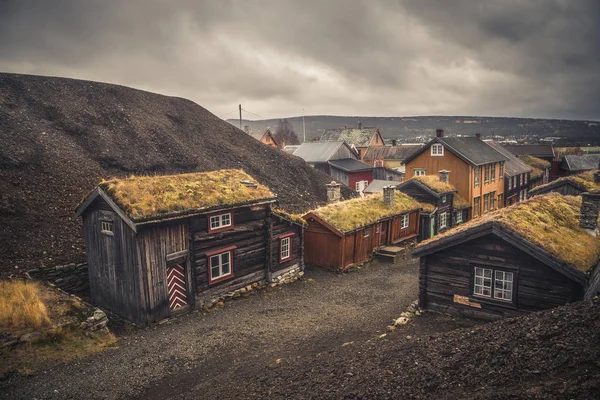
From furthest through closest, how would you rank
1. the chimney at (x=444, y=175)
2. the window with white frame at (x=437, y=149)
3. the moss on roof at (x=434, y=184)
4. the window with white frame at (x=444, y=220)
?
the window with white frame at (x=437, y=149)
the chimney at (x=444, y=175)
the window with white frame at (x=444, y=220)
the moss on roof at (x=434, y=184)

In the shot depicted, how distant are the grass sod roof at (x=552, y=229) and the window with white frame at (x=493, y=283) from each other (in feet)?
5.15

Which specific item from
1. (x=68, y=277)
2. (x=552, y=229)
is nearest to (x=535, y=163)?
(x=552, y=229)

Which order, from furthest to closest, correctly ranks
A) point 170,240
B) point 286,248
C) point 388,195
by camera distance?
point 388,195 < point 286,248 < point 170,240

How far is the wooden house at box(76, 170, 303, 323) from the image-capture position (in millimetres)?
14773

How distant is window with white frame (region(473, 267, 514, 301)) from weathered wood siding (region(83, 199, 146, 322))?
12.6 metres

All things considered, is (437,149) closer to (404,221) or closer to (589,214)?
(404,221)

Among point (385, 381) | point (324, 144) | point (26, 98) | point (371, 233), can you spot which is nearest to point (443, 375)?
point (385, 381)

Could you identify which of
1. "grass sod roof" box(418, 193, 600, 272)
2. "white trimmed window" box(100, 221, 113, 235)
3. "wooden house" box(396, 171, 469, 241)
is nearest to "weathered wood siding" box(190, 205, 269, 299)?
"white trimmed window" box(100, 221, 113, 235)

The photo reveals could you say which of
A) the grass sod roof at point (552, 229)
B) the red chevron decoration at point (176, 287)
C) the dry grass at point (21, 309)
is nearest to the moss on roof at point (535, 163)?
the grass sod roof at point (552, 229)

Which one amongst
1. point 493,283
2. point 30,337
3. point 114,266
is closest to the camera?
point 30,337

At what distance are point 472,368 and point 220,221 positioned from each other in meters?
12.3

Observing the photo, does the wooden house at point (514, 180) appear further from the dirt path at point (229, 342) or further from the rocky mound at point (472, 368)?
the rocky mound at point (472, 368)

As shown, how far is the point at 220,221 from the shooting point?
17266mm

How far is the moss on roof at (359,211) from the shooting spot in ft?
75.3
